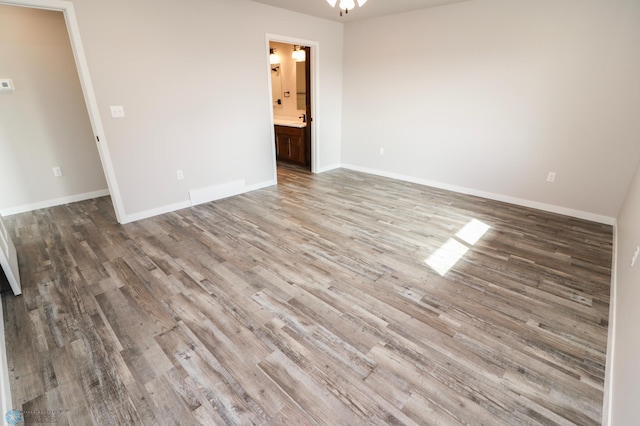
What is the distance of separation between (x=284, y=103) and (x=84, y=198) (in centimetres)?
405

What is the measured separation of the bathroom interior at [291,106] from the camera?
18.3 ft

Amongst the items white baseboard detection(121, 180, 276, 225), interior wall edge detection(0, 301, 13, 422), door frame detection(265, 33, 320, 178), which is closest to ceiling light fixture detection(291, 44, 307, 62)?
door frame detection(265, 33, 320, 178)

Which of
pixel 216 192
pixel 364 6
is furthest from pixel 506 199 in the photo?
pixel 216 192

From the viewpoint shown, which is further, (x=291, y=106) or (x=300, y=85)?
(x=291, y=106)

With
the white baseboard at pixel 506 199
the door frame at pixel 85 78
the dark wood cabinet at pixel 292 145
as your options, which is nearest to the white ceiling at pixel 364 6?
the dark wood cabinet at pixel 292 145

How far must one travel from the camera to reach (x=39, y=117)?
143 inches

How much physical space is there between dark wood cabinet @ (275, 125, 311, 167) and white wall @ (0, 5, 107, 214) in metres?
3.07

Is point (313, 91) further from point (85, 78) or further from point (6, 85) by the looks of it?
point (6, 85)

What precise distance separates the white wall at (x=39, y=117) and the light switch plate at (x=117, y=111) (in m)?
1.30

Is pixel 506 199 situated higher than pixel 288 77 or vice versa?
pixel 288 77

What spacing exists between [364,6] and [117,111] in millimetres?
3249

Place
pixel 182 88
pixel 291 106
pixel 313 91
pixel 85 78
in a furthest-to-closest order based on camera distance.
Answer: pixel 291 106 < pixel 313 91 < pixel 182 88 < pixel 85 78

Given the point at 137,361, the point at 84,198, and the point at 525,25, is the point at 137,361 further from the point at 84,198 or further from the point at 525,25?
the point at 525,25

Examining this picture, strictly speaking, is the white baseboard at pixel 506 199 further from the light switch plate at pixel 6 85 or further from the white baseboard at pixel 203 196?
the light switch plate at pixel 6 85
